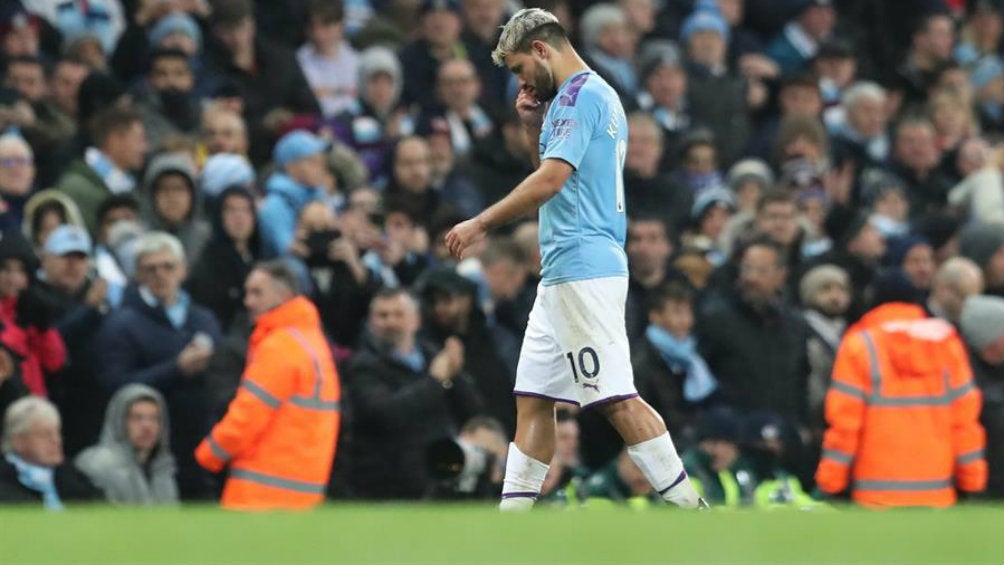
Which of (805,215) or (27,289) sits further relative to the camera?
(805,215)

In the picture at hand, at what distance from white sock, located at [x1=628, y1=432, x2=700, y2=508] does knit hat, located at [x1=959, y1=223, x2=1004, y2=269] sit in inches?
250

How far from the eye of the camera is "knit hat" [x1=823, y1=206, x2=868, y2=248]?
1677 cm

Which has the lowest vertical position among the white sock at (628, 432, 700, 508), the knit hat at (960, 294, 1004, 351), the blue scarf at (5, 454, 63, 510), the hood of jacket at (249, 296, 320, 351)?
the blue scarf at (5, 454, 63, 510)

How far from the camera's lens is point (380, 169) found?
1609cm

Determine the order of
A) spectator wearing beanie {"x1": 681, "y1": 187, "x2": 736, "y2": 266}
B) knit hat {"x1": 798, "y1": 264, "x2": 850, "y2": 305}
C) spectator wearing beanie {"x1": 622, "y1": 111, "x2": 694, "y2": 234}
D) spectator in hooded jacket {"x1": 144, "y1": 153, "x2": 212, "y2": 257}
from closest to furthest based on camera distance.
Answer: spectator in hooded jacket {"x1": 144, "y1": 153, "x2": 212, "y2": 257}
knit hat {"x1": 798, "y1": 264, "x2": 850, "y2": 305}
spectator wearing beanie {"x1": 681, "y1": 187, "x2": 736, "y2": 266}
spectator wearing beanie {"x1": 622, "y1": 111, "x2": 694, "y2": 234}

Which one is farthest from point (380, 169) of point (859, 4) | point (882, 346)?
point (859, 4)

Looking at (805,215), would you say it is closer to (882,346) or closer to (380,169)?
(380,169)

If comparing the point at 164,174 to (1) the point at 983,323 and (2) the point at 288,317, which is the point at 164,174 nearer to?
(2) the point at 288,317

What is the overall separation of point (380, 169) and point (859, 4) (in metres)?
6.92

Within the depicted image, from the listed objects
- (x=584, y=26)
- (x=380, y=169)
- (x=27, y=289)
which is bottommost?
(x=27, y=289)

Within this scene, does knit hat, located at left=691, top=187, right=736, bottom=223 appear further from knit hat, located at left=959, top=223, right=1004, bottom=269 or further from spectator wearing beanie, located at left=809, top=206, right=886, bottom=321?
knit hat, located at left=959, top=223, right=1004, bottom=269

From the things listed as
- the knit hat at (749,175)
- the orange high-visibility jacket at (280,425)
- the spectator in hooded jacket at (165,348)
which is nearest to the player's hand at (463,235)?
the orange high-visibility jacket at (280,425)

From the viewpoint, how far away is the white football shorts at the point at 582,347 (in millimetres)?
10133

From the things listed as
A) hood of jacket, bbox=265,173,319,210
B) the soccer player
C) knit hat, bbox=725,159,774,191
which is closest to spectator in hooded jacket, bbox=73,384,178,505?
hood of jacket, bbox=265,173,319,210
